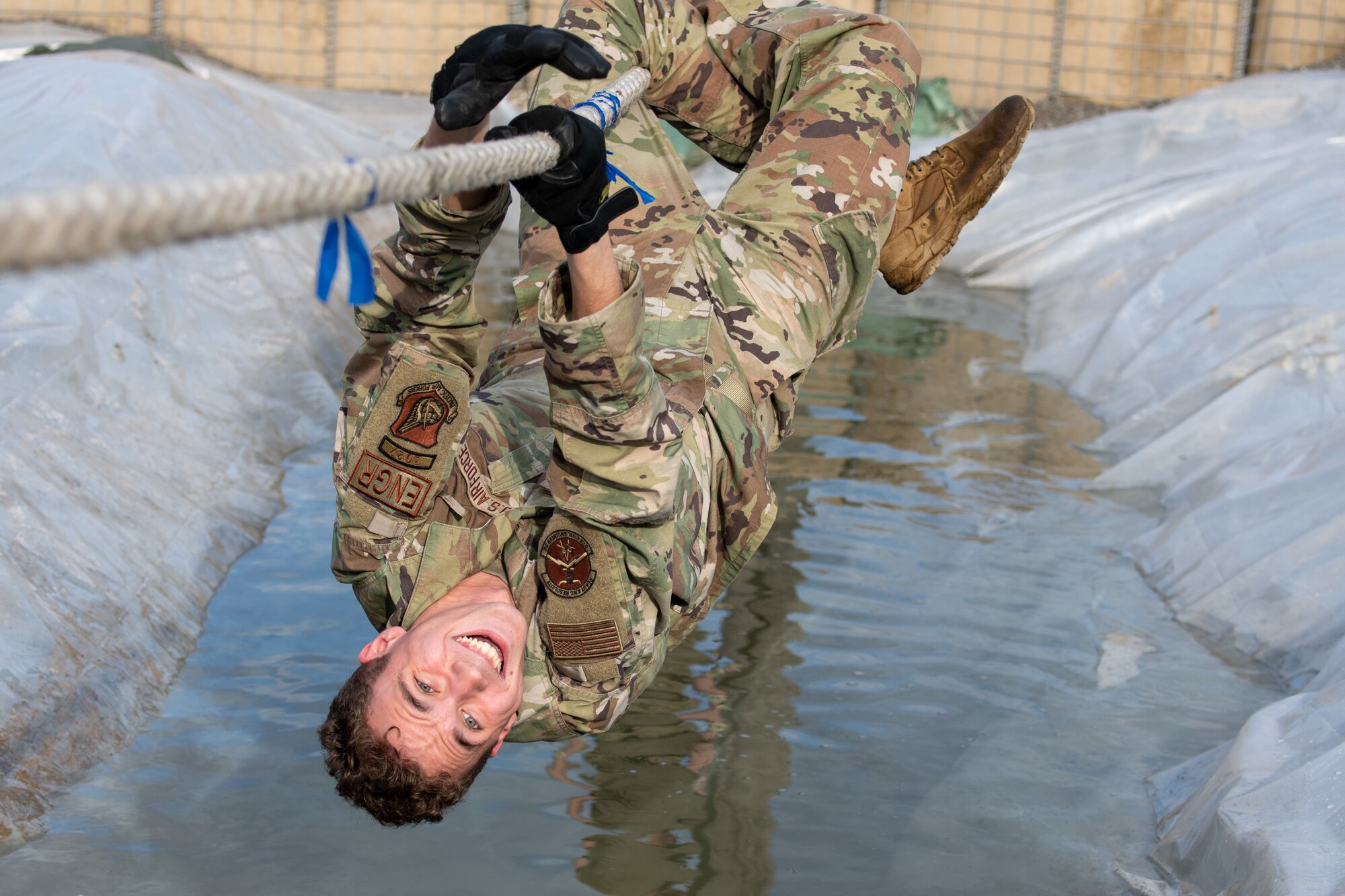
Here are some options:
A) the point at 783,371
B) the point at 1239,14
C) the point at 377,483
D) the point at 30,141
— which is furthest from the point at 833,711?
the point at 1239,14

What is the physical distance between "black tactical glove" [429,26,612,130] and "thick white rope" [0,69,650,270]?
0.22 m

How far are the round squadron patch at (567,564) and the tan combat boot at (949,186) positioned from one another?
3.38 ft

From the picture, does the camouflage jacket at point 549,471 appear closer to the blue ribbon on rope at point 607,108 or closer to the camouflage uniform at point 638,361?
the camouflage uniform at point 638,361

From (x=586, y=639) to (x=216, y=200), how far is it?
3.83ft

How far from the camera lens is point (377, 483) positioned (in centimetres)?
188

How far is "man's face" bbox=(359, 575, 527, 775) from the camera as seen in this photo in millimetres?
1912

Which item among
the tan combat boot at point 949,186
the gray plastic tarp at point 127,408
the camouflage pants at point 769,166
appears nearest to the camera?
the camouflage pants at point 769,166

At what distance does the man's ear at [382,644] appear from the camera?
1.98 metres

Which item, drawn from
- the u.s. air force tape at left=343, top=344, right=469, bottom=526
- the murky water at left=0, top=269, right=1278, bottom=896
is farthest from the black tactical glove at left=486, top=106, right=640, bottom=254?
the murky water at left=0, top=269, right=1278, bottom=896

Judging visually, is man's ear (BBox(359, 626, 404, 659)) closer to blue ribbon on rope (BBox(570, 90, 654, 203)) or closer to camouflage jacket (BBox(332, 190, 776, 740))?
camouflage jacket (BBox(332, 190, 776, 740))

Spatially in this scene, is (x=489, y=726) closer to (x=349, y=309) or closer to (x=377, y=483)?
(x=377, y=483)

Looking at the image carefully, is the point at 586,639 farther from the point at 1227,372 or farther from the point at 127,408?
the point at 1227,372

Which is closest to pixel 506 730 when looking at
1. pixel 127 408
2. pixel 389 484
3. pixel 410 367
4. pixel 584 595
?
pixel 584 595

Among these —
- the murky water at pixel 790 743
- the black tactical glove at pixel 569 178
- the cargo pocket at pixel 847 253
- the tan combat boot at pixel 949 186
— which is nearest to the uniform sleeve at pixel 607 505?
the black tactical glove at pixel 569 178
